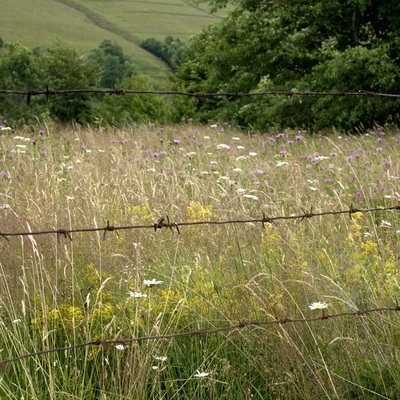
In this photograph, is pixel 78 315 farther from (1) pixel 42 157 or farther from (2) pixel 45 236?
(1) pixel 42 157

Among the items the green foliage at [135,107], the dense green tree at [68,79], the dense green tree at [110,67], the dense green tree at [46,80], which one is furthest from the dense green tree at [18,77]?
the dense green tree at [110,67]

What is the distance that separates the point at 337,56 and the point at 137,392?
10705 millimetres

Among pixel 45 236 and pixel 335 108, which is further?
pixel 335 108

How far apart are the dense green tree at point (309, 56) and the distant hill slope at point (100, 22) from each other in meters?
99.9

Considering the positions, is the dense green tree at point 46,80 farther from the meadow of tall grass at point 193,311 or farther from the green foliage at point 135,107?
the meadow of tall grass at point 193,311

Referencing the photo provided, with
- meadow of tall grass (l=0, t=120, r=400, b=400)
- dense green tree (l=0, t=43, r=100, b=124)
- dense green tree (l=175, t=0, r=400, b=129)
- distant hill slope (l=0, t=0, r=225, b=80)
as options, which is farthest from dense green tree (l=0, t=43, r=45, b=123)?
distant hill slope (l=0, t=0, r=225, b=80)

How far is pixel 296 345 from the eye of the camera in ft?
9.64

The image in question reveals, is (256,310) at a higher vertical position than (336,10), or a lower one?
lower

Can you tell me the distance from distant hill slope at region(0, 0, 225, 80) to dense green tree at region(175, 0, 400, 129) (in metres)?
99.9

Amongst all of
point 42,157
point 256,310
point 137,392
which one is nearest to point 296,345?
point 256,310

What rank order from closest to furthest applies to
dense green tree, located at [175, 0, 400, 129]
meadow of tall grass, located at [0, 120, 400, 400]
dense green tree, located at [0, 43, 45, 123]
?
meadow of tall grass, located at [0, 120, 400, 400]
dense green tree, located at [175, 0, 400, 129]
dense green tree, located at [0, 43, 45, 123]

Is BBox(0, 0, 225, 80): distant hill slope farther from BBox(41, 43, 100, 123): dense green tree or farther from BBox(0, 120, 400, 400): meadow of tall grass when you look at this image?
BBox(0, 120, 400, 400): meadow of tall grass

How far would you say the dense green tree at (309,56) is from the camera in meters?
12.7

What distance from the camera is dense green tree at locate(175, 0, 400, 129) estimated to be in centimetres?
1270
